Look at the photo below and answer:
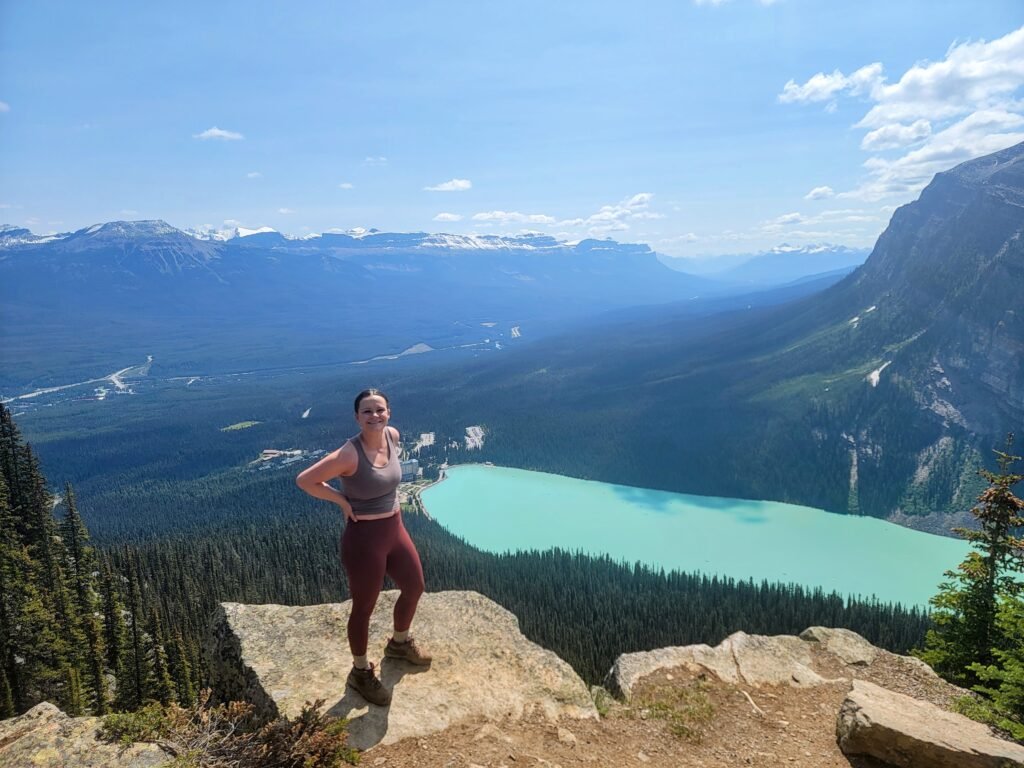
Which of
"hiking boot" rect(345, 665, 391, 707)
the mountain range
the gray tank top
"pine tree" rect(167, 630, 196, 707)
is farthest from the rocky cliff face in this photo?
the mountain range

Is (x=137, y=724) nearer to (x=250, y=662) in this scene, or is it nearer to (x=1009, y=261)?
(x=250, y=662)

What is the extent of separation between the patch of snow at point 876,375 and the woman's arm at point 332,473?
20901cm

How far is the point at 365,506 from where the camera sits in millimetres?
9531

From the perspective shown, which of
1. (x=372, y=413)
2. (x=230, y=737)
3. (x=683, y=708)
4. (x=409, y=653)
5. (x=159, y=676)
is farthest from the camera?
(x=159, y=676)

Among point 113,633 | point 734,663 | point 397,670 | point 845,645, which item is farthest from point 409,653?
point 113,633

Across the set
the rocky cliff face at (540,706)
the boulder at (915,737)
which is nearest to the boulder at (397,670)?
the rocky cliff face at (540,706)

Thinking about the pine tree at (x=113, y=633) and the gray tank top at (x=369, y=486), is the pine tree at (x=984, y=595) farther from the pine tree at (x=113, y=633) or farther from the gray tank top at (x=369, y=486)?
the pine tree at (x=113, y=633)

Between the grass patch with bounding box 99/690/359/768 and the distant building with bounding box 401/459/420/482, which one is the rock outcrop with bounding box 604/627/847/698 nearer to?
the grass patch with bounding box 99/690/359/768

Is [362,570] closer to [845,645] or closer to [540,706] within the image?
[540,706]

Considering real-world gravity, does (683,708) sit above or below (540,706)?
below

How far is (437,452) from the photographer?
18275 cm

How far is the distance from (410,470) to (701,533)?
8255 cm

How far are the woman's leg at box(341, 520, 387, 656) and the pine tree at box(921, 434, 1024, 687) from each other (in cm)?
1949

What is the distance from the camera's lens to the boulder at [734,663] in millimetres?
13023
